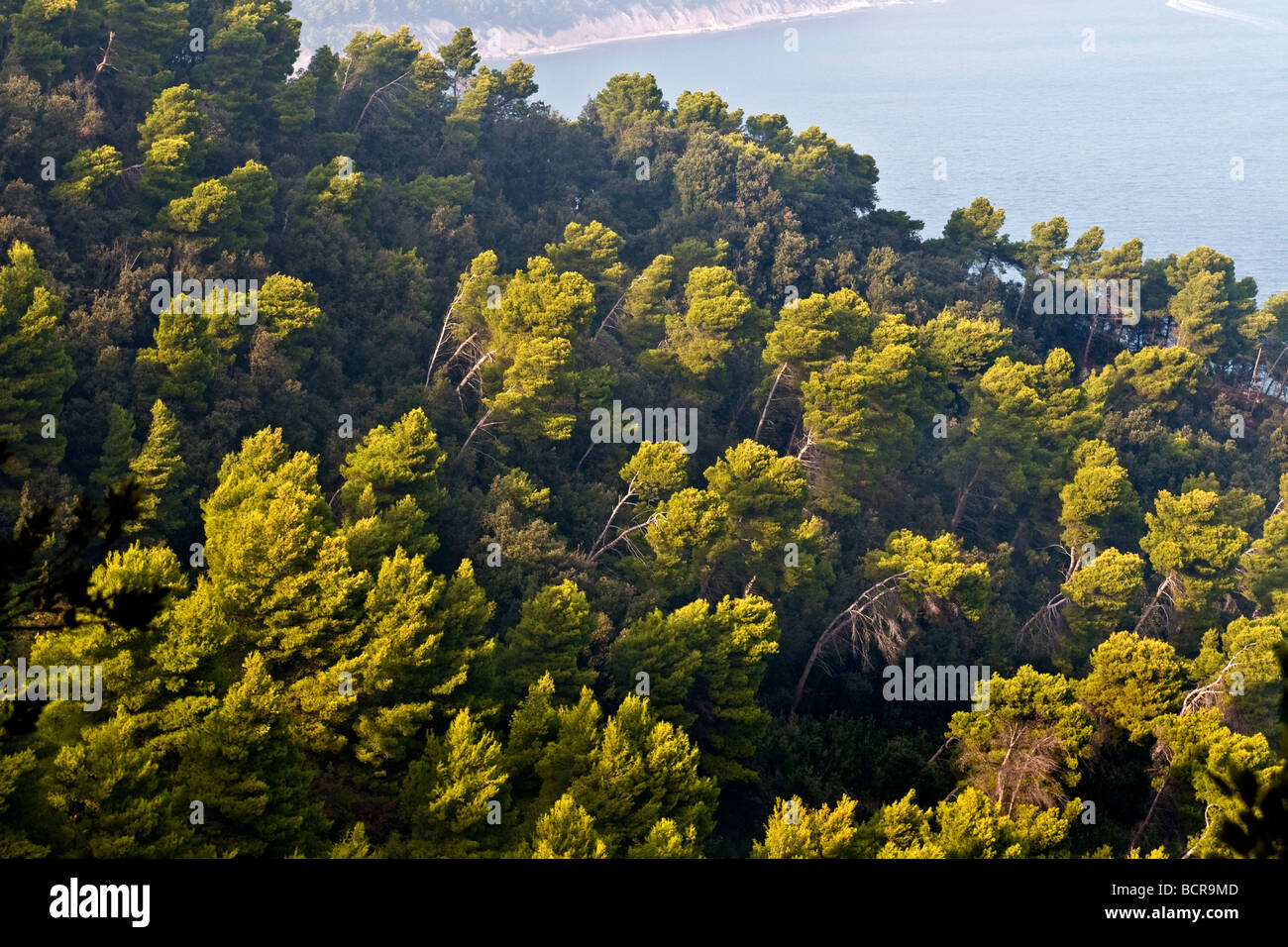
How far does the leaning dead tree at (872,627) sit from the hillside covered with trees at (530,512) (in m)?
0.25

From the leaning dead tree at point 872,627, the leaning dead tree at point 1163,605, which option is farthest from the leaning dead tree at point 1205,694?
the leaning dead tree at point 1163,605

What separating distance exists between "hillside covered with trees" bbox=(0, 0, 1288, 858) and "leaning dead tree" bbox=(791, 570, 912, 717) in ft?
0.83

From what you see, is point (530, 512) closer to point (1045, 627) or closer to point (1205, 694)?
point (1205, 694)

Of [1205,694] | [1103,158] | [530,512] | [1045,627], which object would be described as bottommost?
[1045,627]

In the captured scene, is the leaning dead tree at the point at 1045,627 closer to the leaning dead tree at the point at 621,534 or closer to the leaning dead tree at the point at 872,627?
the leaning dead tree at the point at 872,627

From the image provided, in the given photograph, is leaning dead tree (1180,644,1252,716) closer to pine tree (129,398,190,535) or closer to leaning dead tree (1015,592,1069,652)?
leaning dead tree (1015,592,1069,652)

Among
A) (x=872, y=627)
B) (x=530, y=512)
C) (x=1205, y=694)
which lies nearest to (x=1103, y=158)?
(x=872, y=627)

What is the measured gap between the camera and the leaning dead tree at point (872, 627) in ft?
132

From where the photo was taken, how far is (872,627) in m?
41.3

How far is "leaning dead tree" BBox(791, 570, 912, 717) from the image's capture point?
40094mm

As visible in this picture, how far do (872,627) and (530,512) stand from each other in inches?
555

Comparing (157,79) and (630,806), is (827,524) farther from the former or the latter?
(157,79)

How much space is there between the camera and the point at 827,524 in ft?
161

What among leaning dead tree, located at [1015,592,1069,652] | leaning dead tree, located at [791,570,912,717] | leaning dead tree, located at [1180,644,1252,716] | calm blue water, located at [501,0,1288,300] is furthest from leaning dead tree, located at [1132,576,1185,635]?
calm blue water, located at [501,0,1288,300]
